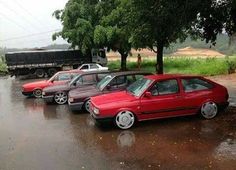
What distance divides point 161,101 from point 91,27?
76.4ft

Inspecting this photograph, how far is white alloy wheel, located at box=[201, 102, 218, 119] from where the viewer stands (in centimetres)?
1177

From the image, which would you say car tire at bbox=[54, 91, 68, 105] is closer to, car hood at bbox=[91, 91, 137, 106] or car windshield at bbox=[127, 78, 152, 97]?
car hood at bbox=[91, 91, 137, 106]

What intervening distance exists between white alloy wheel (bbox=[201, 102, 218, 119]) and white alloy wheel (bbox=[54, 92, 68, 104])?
7259 mm

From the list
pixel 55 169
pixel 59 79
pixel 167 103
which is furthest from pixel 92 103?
pixel 59 79

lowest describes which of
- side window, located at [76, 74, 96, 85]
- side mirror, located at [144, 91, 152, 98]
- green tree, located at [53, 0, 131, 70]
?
side window, located at [76, 74, 96, 85]

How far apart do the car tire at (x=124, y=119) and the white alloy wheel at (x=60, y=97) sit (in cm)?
659

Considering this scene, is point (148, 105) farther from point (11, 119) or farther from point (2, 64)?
point (2, 64)

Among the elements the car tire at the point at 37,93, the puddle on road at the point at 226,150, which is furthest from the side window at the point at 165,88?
the car tire at the point at 37,93

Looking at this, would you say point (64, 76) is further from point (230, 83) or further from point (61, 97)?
point (230, 83)

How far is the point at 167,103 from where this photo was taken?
11.3 m

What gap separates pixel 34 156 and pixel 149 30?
32.1ft

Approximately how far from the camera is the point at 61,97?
17.3m

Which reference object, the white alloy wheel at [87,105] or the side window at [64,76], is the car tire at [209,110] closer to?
the white alloy wheel at [87,105]

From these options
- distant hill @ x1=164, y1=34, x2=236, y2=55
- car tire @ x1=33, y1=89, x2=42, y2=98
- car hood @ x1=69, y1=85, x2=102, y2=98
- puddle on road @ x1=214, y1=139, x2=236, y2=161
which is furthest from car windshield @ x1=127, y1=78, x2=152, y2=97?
car tire @ x1=33, y1=89, x2=42, y2=98
